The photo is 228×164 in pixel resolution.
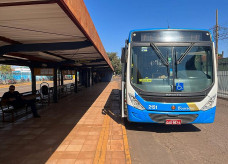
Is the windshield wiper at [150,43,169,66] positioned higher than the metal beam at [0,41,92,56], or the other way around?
the metal beam at [0,41,92,56]

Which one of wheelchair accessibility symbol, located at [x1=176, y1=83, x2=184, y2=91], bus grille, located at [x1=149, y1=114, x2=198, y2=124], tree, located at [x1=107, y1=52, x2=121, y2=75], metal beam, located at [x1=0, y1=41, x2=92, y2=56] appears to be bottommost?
bus grille, located at [x1=149, y1=114, x2=198, y2=124]

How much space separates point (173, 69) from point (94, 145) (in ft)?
10.1

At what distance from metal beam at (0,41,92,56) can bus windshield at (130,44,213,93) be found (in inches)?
81.7

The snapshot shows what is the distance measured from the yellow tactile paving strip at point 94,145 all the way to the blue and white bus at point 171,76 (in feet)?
2.65

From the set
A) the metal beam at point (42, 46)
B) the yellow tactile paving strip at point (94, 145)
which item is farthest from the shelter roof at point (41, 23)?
the yellow tactile paving strip at point (94, 145)

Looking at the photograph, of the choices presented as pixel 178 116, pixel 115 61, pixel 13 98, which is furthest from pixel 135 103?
pixel 115 61

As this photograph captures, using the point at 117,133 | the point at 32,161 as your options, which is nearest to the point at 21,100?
the point at 32,161

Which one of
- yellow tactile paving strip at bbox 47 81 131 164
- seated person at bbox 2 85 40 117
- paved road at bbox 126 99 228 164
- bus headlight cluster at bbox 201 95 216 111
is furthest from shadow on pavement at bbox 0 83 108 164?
bus headlight cluster at bbox 201 95 216 111

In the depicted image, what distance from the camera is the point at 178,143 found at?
4.11 m

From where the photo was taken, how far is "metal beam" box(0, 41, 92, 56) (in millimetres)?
5340

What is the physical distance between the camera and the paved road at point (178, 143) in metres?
3.37

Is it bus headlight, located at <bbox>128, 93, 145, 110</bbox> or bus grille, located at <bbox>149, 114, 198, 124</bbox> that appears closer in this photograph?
bus grille, located at <bbox>149, 114, 198, 124</bbox>

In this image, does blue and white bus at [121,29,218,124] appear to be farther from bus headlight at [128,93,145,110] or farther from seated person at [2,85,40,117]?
seated person at [2,85,40,117]

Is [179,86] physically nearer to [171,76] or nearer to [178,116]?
[171,76]
